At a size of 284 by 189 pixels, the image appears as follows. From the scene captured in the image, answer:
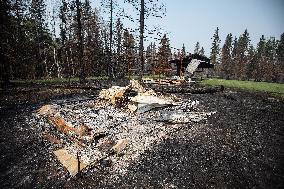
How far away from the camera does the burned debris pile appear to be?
825cm

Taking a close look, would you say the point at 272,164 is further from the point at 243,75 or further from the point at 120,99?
the point at 243,75

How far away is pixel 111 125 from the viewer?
1067 cm

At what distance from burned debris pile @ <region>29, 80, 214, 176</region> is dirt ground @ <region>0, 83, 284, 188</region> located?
37cm

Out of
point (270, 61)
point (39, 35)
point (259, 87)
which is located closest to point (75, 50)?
point (39, 35)

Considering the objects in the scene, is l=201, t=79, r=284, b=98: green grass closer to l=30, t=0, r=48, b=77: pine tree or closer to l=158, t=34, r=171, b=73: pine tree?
l=158, t=34, r=171, b=73: pine tree

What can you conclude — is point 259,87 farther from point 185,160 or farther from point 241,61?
point 241,61

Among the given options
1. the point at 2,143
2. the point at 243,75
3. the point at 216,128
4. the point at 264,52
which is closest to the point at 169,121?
the point at 216,128

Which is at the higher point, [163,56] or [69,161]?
[163,56]

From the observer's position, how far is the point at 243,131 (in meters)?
10.5

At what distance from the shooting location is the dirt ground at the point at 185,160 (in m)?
6.81

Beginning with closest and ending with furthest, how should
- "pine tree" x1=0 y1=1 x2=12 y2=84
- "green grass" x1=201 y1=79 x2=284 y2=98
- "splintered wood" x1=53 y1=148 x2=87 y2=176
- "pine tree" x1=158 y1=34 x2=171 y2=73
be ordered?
"splintered wood" x1=53 y1=148 x2=87 y2=176 → "pine tree" x1=0 y1=1 x2=12 y2=84 → "green grass" x1=201 y1=79 x2=284 y2=98 → "pine tree" x1=158 y1=34 x2=171 y2=73

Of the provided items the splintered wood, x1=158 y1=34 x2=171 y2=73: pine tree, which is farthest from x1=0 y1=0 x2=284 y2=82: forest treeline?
the splintered wood

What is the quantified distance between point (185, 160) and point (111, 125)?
4.08m

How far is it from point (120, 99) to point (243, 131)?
6.99 meters
